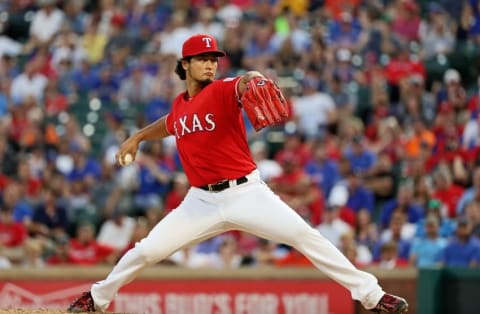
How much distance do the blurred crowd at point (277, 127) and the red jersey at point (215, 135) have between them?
177 inches

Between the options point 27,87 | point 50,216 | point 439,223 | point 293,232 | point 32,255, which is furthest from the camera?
point 27,87

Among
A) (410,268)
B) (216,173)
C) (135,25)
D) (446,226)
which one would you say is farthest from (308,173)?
(216,173)

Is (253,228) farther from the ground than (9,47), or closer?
closer

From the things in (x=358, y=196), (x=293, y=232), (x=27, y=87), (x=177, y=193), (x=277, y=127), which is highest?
(x=27, y=87)

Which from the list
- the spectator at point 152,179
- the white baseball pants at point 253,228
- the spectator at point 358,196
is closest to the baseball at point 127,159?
the white baseball pants at point 253,228

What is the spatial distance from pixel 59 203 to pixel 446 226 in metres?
5.45

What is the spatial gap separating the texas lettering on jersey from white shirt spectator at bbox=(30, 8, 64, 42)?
39.6 ft

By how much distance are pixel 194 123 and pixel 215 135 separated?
0.53 ft

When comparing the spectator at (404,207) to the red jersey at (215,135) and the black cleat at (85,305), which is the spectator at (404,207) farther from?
the black cleat at (85,305)

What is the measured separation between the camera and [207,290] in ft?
38.1

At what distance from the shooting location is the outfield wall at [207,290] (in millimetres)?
11219

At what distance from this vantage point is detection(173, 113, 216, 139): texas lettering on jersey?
7.73 meters

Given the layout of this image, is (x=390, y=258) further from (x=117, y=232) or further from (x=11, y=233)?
(x=11, y=233)

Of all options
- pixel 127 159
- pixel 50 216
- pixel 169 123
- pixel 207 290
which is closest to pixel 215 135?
pixel 169 123
